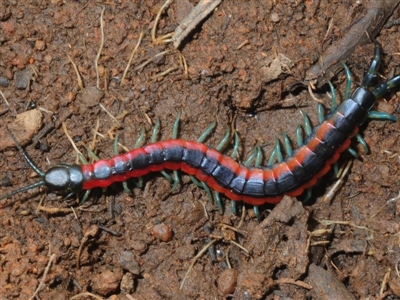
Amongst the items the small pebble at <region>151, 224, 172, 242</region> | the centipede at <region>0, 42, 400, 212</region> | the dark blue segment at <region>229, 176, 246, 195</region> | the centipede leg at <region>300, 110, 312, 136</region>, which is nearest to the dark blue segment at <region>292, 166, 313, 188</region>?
the centipede at <region>0, 42, 400, 212</region>

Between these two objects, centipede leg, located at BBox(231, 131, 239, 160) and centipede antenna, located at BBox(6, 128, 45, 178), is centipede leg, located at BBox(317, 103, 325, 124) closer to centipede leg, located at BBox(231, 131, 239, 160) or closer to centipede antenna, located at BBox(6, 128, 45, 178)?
centipede leg, located at BBox(231, 131, 239, 160)

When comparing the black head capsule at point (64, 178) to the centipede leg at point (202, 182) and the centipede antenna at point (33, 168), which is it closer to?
the centipede antenna at point (33, 168)

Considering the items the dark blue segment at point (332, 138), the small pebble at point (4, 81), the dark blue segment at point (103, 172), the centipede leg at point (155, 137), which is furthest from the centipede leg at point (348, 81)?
the small pebble at point (4, 81)

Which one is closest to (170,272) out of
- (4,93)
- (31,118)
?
(31,118)

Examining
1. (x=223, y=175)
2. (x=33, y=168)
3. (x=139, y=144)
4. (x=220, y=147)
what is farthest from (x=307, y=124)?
(x=33, y=168)

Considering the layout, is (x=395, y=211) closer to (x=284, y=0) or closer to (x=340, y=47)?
(x=340, y=47)

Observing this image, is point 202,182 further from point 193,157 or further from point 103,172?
point 103,172
